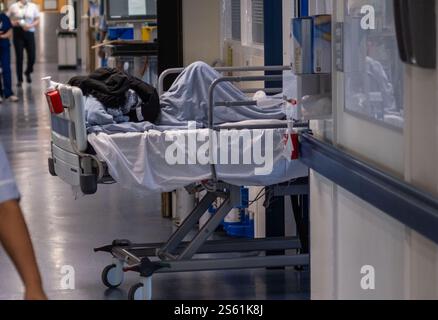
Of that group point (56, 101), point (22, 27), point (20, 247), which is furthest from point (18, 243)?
point (22, 27)

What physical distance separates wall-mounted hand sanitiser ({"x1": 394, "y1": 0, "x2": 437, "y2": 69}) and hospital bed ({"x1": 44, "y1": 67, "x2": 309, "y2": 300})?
1959 millimetres

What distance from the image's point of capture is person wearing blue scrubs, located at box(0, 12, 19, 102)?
16688 mm

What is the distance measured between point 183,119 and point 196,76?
28cm

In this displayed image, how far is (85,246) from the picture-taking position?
22.4ft

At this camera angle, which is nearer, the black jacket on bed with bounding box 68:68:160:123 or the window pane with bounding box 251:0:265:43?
the black jacket on bed with bounding box 68:68:160:123

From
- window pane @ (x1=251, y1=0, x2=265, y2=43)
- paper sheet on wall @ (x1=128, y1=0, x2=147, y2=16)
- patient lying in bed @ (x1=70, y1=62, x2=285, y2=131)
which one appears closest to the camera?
patient lying in bed @ (x1=70, y1=62, x2=285, y2=131)

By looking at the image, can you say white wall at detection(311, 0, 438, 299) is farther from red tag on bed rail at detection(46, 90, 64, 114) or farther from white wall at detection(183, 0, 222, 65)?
white wall at detection(183, 0, 222, 65)

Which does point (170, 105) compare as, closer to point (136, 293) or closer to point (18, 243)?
point (136, 293)

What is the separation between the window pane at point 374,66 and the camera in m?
3.33

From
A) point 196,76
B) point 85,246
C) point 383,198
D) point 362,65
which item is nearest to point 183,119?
point 196,76

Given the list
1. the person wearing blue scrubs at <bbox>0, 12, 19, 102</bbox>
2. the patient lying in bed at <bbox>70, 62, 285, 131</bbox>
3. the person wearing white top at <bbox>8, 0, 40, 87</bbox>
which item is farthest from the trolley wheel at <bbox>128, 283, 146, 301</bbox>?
the person wearing white top at <bbox>8, 0, 40, 87</bbox>

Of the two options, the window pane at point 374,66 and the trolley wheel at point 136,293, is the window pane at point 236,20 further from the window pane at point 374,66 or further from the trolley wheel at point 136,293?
the window pane at point 374,66

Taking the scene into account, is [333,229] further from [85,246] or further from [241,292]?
[85,246]
